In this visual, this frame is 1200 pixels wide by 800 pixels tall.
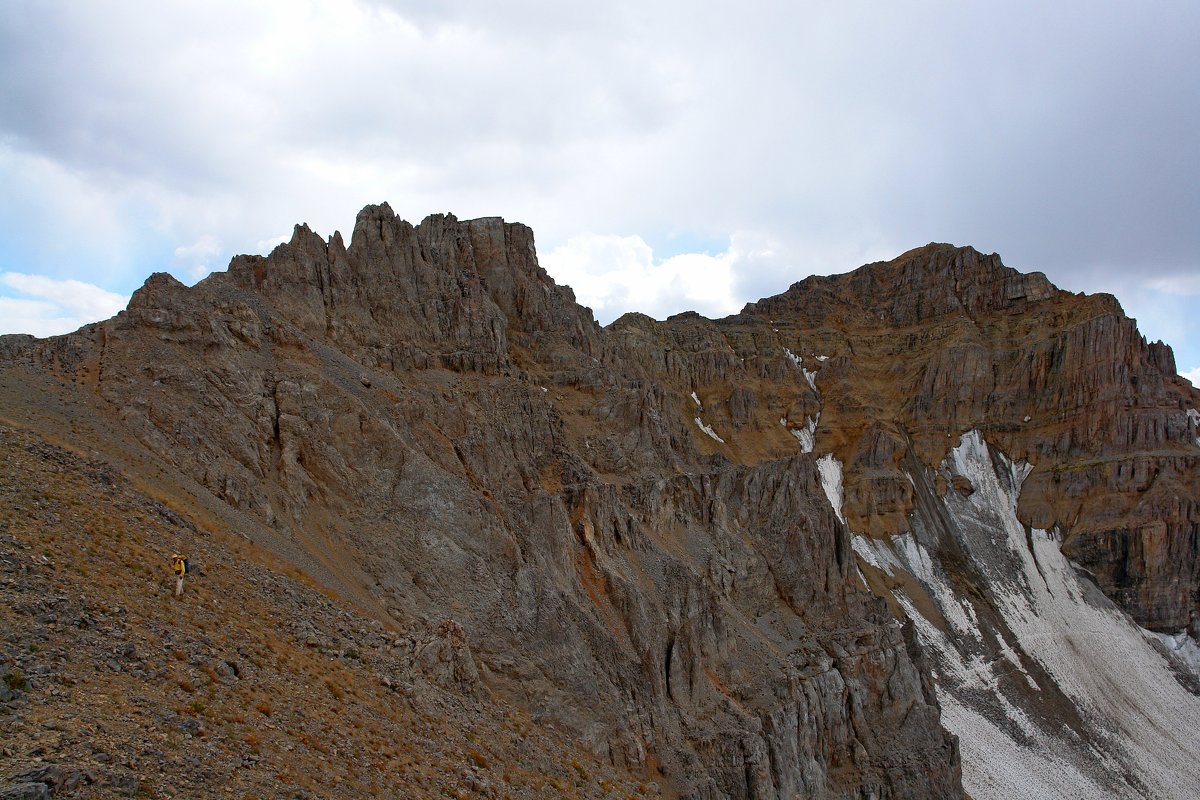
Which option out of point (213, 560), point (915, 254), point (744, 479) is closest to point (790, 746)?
point (744, 479)

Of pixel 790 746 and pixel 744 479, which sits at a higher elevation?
pixel 744 479

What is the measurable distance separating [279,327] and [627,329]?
86012 mm

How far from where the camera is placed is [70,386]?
3406 cm

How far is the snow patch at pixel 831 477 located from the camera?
111 metres

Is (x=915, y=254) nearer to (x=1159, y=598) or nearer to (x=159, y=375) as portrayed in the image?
(x=1159, y=598)

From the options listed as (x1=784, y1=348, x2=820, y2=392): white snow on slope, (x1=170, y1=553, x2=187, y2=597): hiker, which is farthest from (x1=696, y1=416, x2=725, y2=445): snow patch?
(x1=170, y1=553, x2=187, y2=597): hiker

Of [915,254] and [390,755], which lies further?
[915,254]

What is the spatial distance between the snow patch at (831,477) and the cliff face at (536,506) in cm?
478

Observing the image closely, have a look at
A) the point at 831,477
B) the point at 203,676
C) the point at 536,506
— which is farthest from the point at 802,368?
the point at 203,676

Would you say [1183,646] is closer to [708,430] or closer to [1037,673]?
[1037,673]

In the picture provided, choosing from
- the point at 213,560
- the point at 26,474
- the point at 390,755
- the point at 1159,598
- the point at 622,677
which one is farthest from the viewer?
the point at 1159,598

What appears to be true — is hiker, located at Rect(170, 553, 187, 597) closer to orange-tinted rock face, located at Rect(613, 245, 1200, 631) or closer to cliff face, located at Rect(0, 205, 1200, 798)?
cliff face, located at Rect(0, 205, 1200, 798)

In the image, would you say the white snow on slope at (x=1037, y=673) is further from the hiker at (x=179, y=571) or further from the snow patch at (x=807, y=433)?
the hiker at (x=179, y=571)

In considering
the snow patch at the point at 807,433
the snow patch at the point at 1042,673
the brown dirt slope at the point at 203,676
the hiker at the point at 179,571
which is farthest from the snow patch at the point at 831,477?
the hiker at the point at 179,571
